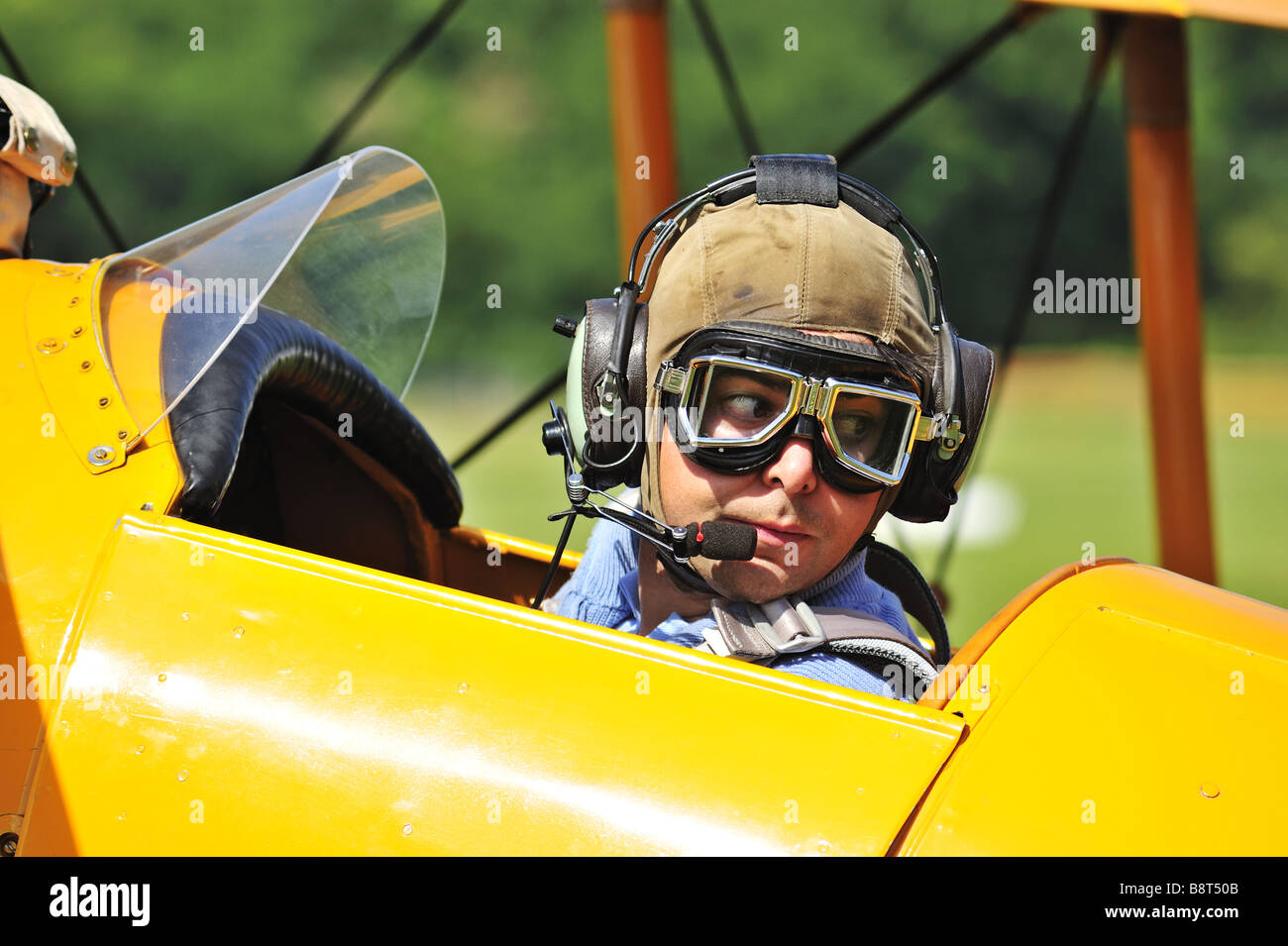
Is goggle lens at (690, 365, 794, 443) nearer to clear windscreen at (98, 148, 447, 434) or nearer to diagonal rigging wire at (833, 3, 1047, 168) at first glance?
clear windscreen at (98, 148, 447, 434)

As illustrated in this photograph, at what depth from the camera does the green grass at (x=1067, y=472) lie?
1062cm

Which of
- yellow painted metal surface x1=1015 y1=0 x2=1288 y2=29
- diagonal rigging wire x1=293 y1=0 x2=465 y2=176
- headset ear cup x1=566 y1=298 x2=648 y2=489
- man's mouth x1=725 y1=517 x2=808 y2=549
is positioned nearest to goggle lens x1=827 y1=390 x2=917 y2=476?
man's mouth x1=725 y1=517 x2=808 y2=549

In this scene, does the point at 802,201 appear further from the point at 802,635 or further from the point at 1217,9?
the point at 1217,9

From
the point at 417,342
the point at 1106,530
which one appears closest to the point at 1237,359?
the point at 1106,530

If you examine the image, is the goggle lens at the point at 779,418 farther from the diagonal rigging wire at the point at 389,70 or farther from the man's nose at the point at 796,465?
the diagonal rigging wire at the point at 389,70

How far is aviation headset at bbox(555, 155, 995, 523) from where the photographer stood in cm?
141

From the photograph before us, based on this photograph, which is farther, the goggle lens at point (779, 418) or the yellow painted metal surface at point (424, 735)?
the goggle lens at point (779, 418)

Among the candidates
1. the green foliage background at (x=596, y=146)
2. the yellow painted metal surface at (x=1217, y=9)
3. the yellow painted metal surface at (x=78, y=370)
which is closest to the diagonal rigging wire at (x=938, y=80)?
the yellow painted metal surface at (x=1217, y=9)

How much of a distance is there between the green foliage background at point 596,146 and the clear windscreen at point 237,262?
14602mm

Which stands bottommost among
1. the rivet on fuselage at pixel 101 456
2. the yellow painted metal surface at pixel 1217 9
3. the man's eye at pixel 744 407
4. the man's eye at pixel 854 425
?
the rivet on fuselage at pixel 101 456

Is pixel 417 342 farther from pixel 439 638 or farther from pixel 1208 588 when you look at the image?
pixel 1208 588

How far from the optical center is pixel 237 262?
1303 millimetres

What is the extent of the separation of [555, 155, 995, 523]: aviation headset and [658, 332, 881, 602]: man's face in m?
0.07

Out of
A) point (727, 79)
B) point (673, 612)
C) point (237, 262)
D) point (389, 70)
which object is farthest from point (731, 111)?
point (237, 262)
